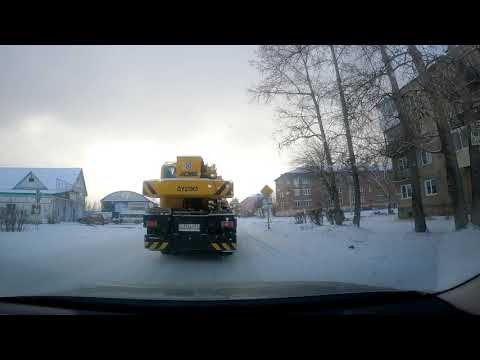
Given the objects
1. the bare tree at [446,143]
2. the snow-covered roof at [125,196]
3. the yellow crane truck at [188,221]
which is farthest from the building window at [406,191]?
the snow-covered roof at [125,196]

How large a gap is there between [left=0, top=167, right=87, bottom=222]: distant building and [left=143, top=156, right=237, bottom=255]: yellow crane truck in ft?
5.77

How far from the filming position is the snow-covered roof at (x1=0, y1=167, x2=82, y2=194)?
4762mm

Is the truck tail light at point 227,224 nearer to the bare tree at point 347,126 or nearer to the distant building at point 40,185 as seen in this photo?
the distant building at point 40,185

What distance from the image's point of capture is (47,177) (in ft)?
17.5

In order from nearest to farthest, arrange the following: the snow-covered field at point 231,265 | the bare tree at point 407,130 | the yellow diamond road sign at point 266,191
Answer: the snow-covered field at point 231,265, the bare tree at point 407,130, the yellow diamond road sign at point 266,191

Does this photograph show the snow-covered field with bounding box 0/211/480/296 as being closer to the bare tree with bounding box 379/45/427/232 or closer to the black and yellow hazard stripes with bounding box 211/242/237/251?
the black and yellow hazard stripes with bounding box 211/242/237/251

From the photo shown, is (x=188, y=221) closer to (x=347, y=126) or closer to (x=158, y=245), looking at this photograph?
(x=158, y=245)

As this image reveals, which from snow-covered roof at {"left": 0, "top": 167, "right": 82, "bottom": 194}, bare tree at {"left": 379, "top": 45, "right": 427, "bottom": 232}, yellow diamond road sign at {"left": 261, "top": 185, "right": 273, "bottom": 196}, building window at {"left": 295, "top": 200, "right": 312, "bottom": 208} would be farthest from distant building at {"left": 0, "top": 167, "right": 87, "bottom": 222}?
building window at {"left": 295, "top": 200, "right": 312, "bottom": 208}

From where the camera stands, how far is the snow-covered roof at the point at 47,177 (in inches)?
187

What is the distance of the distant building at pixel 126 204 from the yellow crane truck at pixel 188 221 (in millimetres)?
549

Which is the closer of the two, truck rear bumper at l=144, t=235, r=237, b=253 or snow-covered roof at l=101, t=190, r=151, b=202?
truck rear bumper at l=144, t=235, r=237, b=253

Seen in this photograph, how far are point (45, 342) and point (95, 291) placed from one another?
0.56 meters
